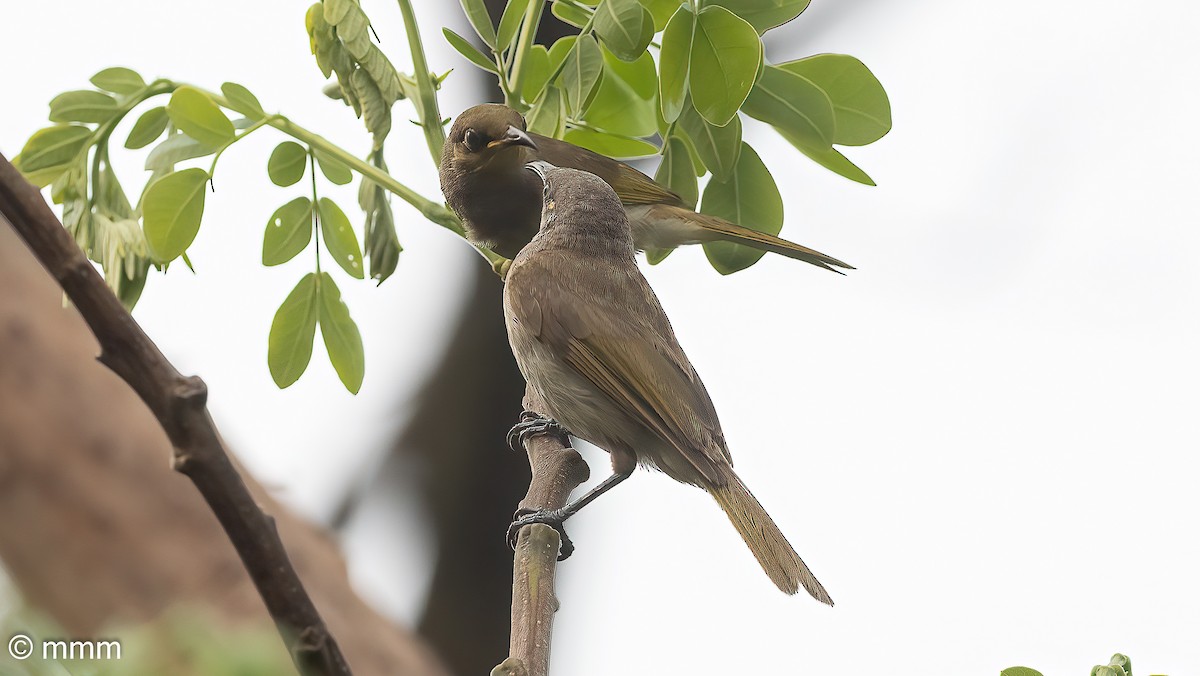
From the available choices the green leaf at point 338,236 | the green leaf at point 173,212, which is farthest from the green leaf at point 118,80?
the green leaf at point 338,236

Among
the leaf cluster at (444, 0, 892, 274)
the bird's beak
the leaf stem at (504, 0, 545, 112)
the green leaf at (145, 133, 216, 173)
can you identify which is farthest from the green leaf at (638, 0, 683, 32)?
the green leaf at (145, 133, 216, 173)

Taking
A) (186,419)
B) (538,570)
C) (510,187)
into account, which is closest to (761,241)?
(510,187)

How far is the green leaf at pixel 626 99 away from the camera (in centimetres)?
114

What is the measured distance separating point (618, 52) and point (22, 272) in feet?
5.25

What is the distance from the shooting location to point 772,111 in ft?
3.35

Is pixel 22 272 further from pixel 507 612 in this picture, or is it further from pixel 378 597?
pixel 507 612

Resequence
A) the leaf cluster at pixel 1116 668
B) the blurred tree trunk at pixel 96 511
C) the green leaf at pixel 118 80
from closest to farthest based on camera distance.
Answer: the leaf cluster at pixel 1116 668 < the green leaf at pixel 118 80 < the blurred tree trunk at pixel 96 511

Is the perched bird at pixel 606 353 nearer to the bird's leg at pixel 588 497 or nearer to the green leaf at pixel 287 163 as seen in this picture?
the bird's leg at pixel 588 497

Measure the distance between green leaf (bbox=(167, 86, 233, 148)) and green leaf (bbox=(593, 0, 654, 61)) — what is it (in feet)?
1.39

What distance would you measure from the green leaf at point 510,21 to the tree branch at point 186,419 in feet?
2.39

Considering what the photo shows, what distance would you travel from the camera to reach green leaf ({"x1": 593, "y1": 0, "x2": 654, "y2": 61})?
880mm

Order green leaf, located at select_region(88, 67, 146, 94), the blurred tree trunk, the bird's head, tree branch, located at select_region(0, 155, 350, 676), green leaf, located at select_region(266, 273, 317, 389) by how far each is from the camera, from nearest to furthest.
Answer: tree branch, located at select_region(0, 155, 350, 676)
green leaf, located at select_region(88, 67, 146, 94)
green leaf, located at select_region(266, 273, 317, 389)
the bird's head
the blurred tree trunk

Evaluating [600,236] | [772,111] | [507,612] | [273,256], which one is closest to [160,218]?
[273,256]

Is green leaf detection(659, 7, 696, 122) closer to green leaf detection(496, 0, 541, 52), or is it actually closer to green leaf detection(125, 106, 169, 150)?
green leaf detection(496, 0, 541, 52)
